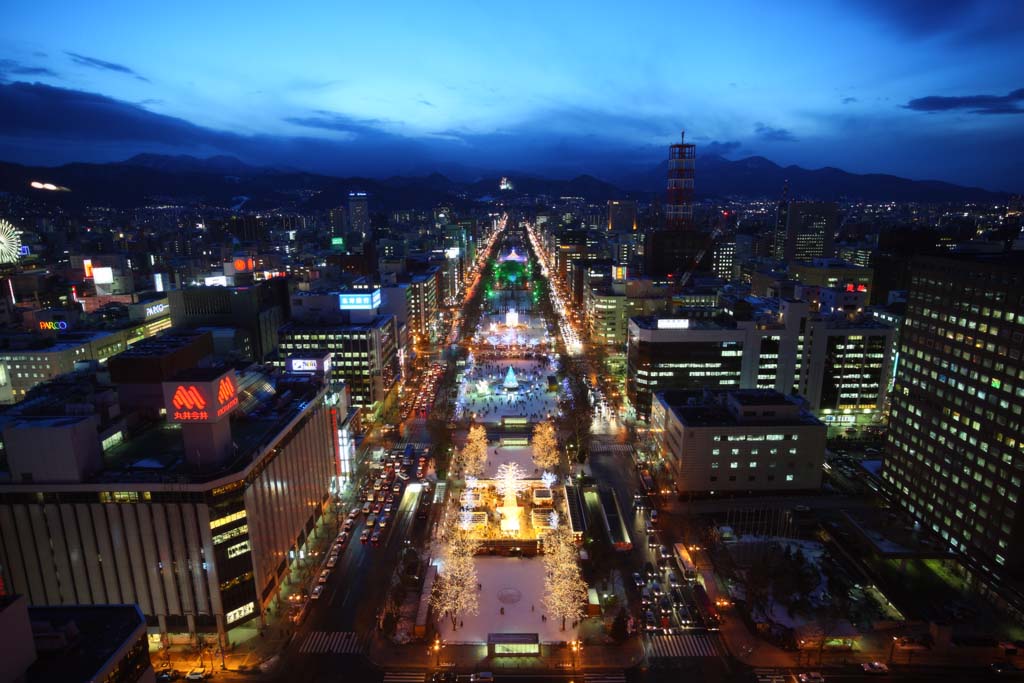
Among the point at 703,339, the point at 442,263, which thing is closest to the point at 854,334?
the point at 703,339

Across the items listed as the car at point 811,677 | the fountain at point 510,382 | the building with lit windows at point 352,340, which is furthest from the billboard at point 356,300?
the car at point 811,677

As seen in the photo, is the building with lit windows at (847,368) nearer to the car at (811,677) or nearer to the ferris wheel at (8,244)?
the car at (811,677)

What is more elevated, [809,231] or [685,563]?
[809,231]

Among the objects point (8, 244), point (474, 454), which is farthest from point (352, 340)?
point (8, 244)

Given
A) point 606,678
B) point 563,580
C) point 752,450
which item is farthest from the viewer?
point 752,450

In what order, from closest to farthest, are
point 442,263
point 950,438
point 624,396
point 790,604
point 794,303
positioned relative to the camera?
1. point 790,604
2. point 950,438
3. point 794,303
4. point 624,396
5. point 442,263

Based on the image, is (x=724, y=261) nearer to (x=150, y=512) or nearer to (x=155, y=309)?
(x=155, y=309)

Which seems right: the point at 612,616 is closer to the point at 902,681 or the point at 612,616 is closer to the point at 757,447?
the point at 902,681

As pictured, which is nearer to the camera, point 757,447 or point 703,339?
point 757,447
